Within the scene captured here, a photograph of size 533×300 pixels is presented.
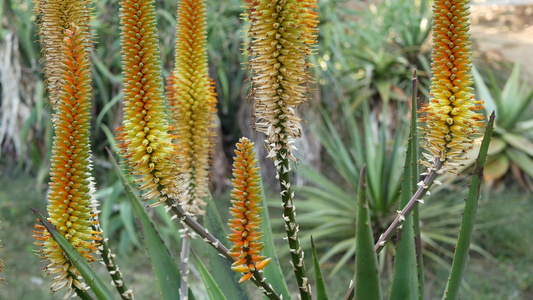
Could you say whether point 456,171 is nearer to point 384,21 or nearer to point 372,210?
point 372,210

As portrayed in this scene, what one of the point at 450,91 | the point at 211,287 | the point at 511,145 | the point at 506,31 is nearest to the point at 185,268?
the point at 211,287

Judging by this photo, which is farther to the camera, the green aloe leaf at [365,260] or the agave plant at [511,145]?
the agave plant at [511,145]

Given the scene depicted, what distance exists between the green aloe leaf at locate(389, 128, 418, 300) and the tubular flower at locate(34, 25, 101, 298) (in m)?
0.49

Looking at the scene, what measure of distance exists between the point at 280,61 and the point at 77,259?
0.40 m

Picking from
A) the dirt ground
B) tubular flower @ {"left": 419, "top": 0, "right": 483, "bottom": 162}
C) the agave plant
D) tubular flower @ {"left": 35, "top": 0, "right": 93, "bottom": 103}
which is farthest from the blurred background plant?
tubular flower @ {"left": 419, "top": 0, "right": 483, "bottom": 162}

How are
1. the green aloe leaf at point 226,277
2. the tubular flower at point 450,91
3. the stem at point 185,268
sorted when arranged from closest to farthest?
the tubular flower at point 450,91 < the stem at point 185,268 < the green aloe leaf at point 226,277

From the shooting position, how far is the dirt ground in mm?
7664

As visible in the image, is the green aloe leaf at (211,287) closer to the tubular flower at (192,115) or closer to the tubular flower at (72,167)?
the tubular flower at (192,115)

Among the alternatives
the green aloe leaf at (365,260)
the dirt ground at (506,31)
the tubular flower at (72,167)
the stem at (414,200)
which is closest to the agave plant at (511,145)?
the dirt ground at (506,31)

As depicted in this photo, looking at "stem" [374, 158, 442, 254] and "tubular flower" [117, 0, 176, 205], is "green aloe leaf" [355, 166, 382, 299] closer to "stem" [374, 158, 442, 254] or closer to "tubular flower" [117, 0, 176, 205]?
"stem" [374, 158, 442, 254]

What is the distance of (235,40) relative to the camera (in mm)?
4461

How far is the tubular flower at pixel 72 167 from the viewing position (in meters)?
0.73

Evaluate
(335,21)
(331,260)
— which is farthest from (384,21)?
(331,260)

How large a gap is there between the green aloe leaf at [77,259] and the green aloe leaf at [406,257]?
47 centimetres
